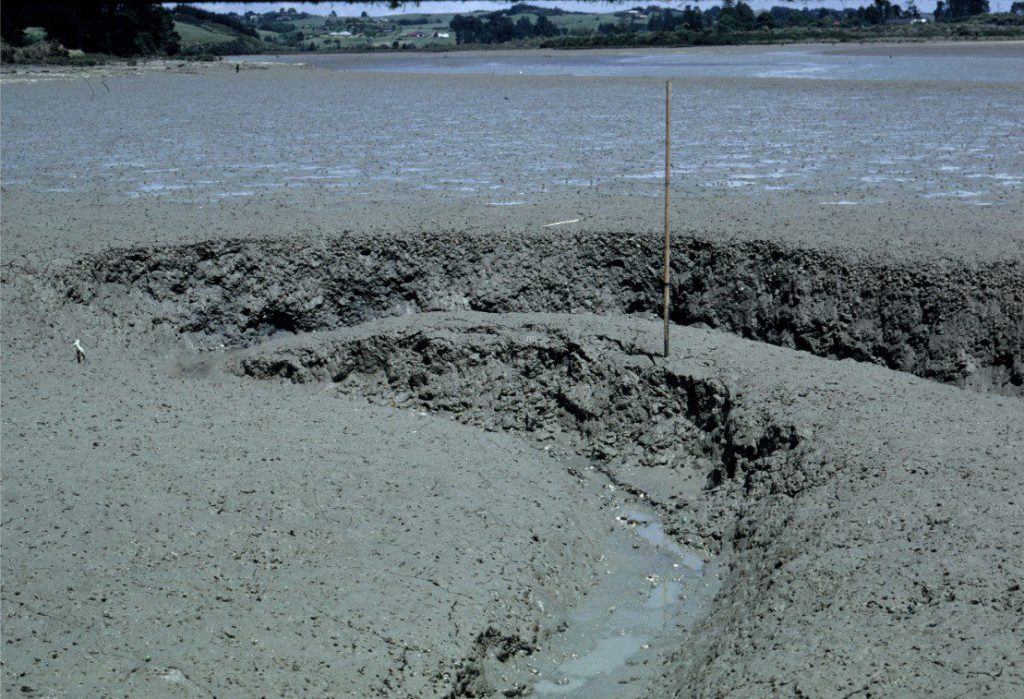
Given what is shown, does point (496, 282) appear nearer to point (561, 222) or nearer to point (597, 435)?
point (561, 222)

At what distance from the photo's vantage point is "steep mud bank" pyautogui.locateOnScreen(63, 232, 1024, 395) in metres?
10.2

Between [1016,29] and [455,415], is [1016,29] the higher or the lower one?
the higher one

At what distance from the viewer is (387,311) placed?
1119 cm

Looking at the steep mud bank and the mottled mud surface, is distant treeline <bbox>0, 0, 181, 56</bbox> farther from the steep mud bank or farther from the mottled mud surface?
the mottled mud surface

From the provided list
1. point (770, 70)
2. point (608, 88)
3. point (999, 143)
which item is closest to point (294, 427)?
point (999, 143)

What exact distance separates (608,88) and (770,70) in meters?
9.99

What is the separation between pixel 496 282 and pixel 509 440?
8.89 feet

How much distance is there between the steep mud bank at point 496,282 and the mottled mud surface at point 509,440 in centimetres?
3

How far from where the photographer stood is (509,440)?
29.2 ft

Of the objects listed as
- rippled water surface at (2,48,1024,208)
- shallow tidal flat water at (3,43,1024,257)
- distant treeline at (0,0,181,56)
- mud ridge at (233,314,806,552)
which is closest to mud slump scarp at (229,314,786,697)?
mud ridge at (233,314,806,552)

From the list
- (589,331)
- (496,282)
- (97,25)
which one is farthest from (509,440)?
(97,25)

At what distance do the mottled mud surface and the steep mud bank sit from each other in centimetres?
3

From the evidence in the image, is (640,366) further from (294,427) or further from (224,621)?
(224,621)

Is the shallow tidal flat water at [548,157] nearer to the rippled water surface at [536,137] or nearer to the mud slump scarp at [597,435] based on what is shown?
the rippled water surface at [536,137]
